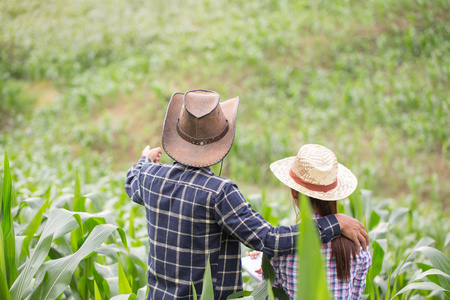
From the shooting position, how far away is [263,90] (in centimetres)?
805

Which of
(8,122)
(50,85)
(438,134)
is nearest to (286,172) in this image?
(438,134)

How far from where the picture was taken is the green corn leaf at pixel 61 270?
161cm

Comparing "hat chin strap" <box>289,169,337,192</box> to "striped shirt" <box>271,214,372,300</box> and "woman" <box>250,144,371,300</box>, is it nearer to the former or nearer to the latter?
"woman" <box>250,144,371,300</box>

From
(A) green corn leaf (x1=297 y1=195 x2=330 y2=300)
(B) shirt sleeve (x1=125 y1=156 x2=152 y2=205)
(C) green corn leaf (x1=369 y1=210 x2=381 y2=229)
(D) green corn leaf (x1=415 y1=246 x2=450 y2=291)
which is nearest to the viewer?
(A) green corn leaf (x1=297 y1=195 x2=330 y2=300)

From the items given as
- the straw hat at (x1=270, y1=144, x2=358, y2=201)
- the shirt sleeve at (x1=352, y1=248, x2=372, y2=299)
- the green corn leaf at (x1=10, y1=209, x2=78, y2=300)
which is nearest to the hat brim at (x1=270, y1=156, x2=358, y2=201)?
the straw hat at (x1=270, y1=144, x2=358, y2=201)

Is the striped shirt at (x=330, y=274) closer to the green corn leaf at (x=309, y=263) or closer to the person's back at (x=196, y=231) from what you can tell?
the person's back at (x=196, y=231)

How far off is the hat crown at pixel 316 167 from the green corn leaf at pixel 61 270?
2.43 ft

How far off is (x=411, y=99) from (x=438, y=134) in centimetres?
91

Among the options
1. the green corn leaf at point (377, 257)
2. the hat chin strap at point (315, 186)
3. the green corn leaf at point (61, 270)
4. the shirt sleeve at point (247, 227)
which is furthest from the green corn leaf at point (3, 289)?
the green corn leaf at point (377, 257)

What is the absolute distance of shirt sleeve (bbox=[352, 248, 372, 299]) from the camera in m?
1.57

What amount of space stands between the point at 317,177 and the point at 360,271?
0.39 meters

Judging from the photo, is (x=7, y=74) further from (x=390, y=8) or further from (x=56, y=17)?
(x=390, y=8)

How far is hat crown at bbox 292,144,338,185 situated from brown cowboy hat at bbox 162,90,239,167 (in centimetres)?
26

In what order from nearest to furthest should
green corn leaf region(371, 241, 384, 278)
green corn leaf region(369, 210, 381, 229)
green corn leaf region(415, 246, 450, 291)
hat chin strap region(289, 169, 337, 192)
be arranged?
1. hat chin strap region(289, 169, 337, 192)
2. green corn leaf region(415, 246, 450, 291)
3. green corn leaf region(371, 241, 384, 278)
4. green corn leaf region(369, 210, 381, 229)
